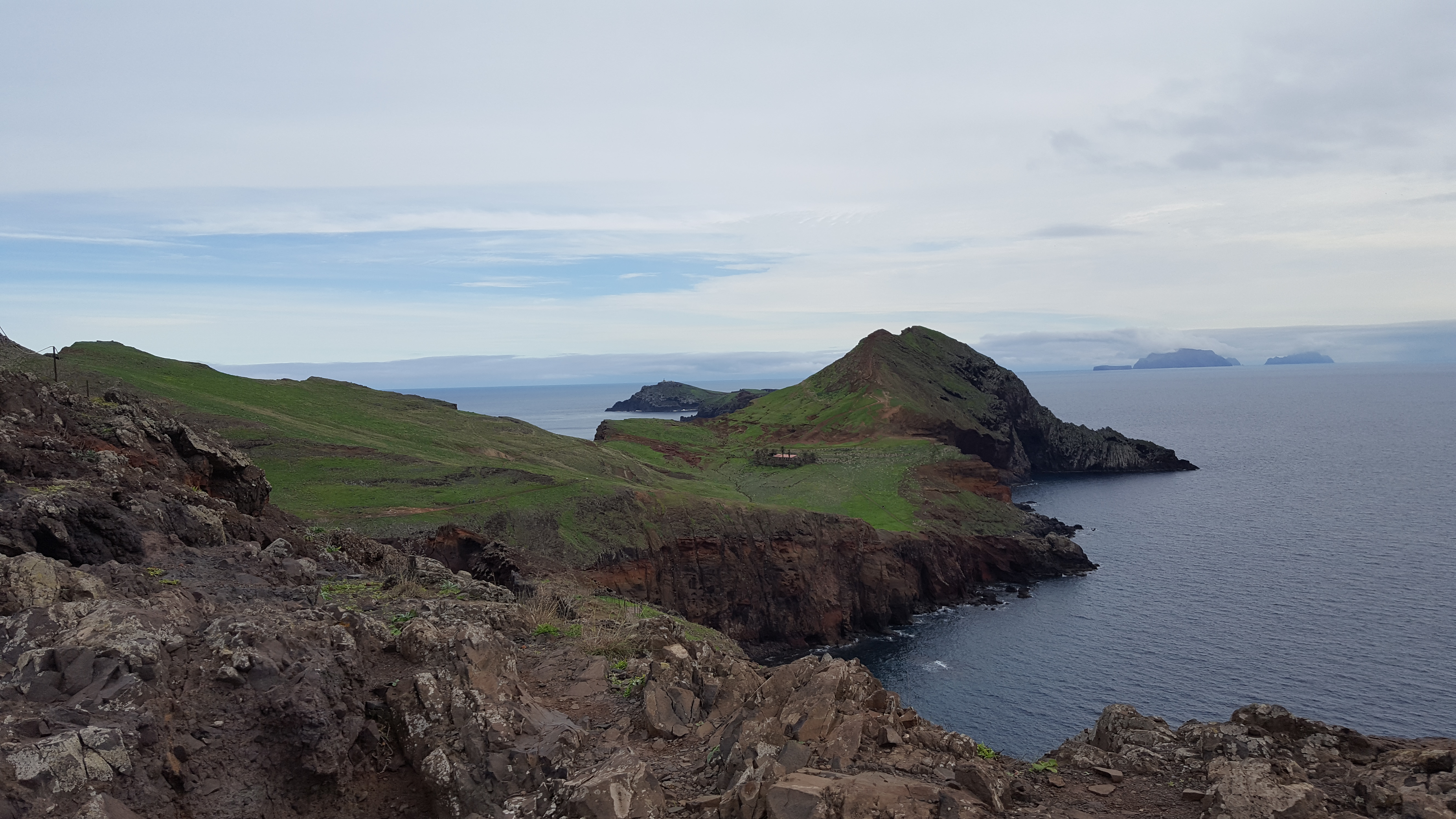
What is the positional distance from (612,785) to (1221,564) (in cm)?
7818

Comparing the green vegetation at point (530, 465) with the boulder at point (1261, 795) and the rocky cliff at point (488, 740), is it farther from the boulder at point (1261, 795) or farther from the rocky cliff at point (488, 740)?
the boulder at point (1261, 795)

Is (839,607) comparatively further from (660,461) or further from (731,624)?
(660,461)

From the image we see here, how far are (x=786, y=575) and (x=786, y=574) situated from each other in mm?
87

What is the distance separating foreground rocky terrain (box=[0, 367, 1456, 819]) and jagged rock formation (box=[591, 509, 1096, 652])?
36568 mm

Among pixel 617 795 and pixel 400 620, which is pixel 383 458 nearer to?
pixel 400 620

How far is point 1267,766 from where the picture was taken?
9.85 m

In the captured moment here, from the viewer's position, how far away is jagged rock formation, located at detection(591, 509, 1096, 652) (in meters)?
55.6

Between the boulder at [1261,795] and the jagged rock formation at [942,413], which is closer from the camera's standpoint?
the boulder at [1261,795]

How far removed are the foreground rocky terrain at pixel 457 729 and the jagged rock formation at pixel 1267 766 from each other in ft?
0.12

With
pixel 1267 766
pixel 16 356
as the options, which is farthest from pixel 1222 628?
pixel 16 356

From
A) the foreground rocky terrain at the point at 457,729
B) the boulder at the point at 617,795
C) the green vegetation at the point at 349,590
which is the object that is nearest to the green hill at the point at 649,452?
the green vegetation at the point at 349,590

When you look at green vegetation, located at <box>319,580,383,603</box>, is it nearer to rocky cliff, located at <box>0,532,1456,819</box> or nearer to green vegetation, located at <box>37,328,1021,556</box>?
rocky cliff, located at <box>0,532,1456,819</box>

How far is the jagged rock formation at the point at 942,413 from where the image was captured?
120 metres

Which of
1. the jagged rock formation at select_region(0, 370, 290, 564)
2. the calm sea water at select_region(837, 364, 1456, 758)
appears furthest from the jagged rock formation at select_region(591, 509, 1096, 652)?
the jagged rock formation at select_region(0, 370, 290, 564)
